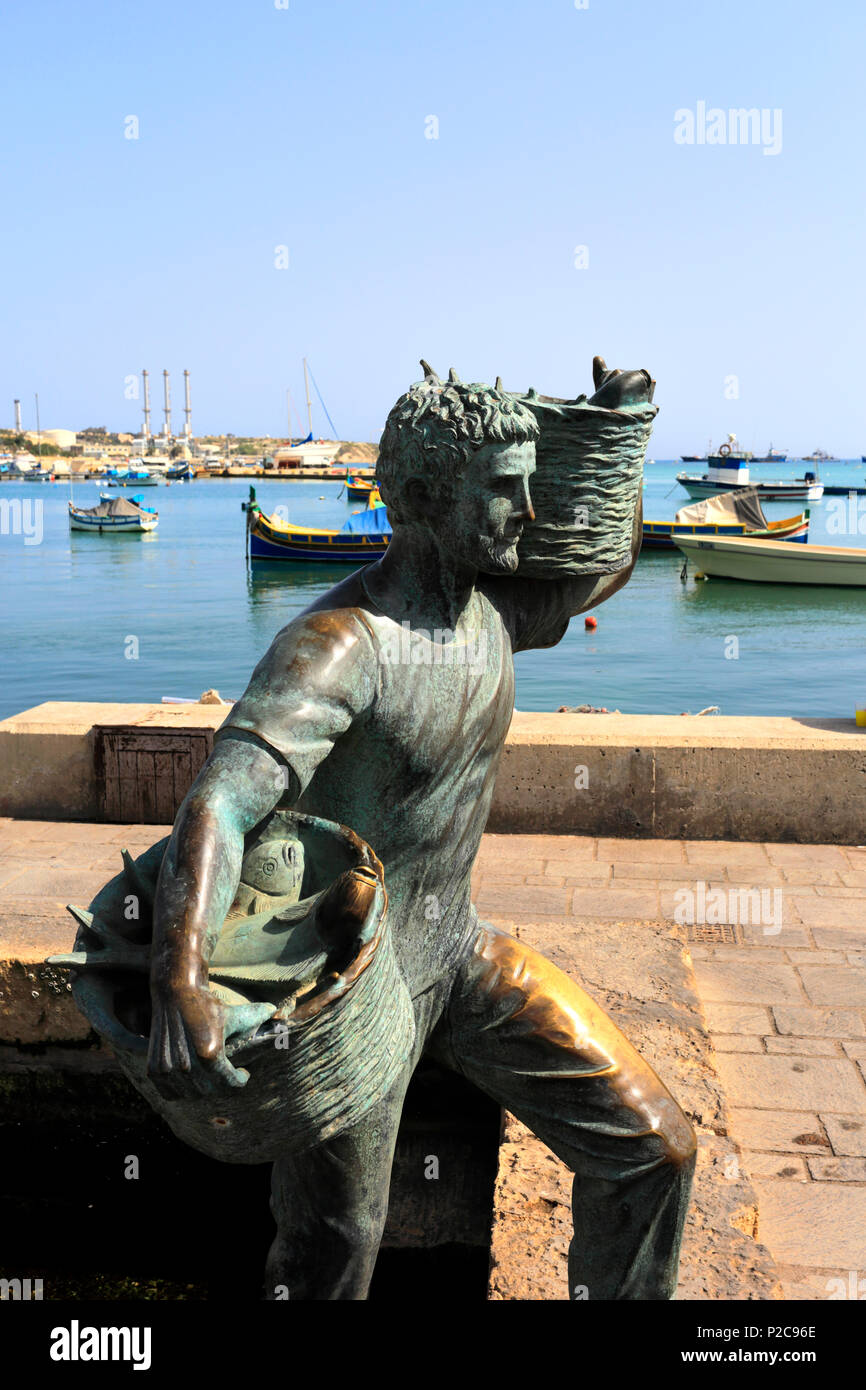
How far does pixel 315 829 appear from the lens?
7.53 feet

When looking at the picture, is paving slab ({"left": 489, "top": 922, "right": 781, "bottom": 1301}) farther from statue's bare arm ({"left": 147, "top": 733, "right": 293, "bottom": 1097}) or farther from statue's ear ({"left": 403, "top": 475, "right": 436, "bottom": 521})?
statue's ear ({"left": 403, "top": 475, "right": 436, "bottom": 521})

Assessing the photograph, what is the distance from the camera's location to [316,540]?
42.2 m

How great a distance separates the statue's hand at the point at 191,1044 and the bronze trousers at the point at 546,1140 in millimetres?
620

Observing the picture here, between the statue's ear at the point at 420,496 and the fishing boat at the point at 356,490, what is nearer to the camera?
the statue's ear at the point at 420,496

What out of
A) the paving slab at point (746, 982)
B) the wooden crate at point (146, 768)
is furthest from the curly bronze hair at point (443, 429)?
the wooden crate at point (146, 768)

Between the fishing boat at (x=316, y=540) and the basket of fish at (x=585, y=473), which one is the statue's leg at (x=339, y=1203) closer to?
the basket of fish at (x=585, y=473)

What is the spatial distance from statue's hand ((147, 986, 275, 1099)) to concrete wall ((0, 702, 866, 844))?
5168 mm

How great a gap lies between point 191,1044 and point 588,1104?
96cm

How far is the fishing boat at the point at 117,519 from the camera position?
6391cm

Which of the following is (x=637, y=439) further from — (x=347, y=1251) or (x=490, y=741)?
(x=347, y=1251)

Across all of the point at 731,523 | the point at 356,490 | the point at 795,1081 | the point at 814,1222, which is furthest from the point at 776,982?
the point at 356,490

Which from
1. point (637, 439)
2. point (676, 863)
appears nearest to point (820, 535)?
point (676, 863)

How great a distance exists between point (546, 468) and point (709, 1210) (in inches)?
73.4

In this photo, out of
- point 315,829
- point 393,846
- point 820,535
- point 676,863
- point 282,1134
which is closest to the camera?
point 282,1134
